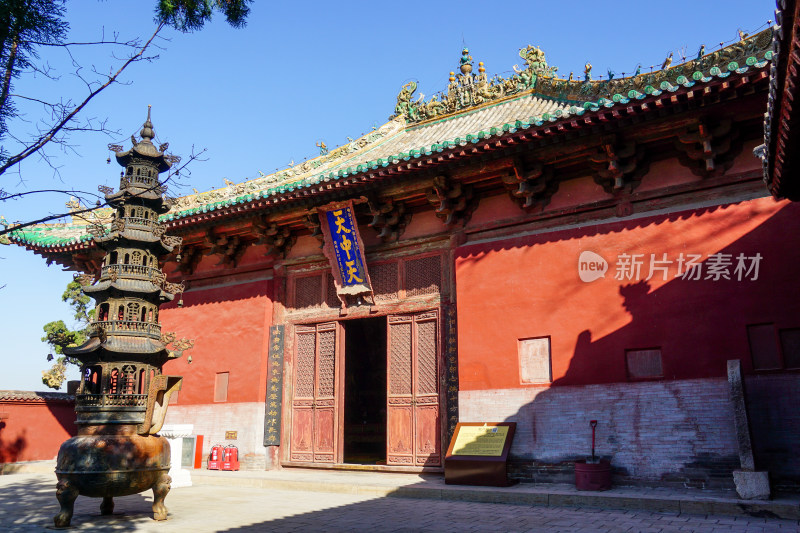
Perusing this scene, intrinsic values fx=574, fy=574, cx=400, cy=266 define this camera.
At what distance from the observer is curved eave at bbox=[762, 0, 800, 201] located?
3369mm

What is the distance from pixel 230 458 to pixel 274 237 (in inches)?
152

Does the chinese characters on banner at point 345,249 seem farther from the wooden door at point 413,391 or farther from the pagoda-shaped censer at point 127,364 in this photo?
the pagoda-shaped censer at point 127,364

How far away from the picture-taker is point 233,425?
393 inches

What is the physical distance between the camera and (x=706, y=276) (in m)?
6.77

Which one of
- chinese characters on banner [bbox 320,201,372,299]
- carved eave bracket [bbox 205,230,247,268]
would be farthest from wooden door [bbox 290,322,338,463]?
carved eave bracket [bbox 205,230,247,268]

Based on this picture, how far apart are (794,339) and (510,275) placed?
3378 millimetres

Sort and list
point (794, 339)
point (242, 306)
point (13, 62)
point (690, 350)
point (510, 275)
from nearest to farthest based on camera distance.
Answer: point (13, 62) < point (794, 339) < point (690, 350) < point (510, 275) < point (242, 306)

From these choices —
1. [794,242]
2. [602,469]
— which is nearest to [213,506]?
[602,469]

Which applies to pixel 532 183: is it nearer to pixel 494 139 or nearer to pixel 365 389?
pixel 494 139

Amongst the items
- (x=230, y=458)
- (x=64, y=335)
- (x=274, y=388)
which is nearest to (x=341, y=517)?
(x=274, y=388)

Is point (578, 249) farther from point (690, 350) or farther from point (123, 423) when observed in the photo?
point (123, 423)

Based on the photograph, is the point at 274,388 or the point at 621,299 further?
the point at 274,388

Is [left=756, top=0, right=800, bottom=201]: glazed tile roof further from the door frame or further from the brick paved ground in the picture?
the door frame

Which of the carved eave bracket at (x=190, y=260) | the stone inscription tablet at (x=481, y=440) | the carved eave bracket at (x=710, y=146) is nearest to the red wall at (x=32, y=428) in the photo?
the carved eave bracket at (x=190, y=260)
